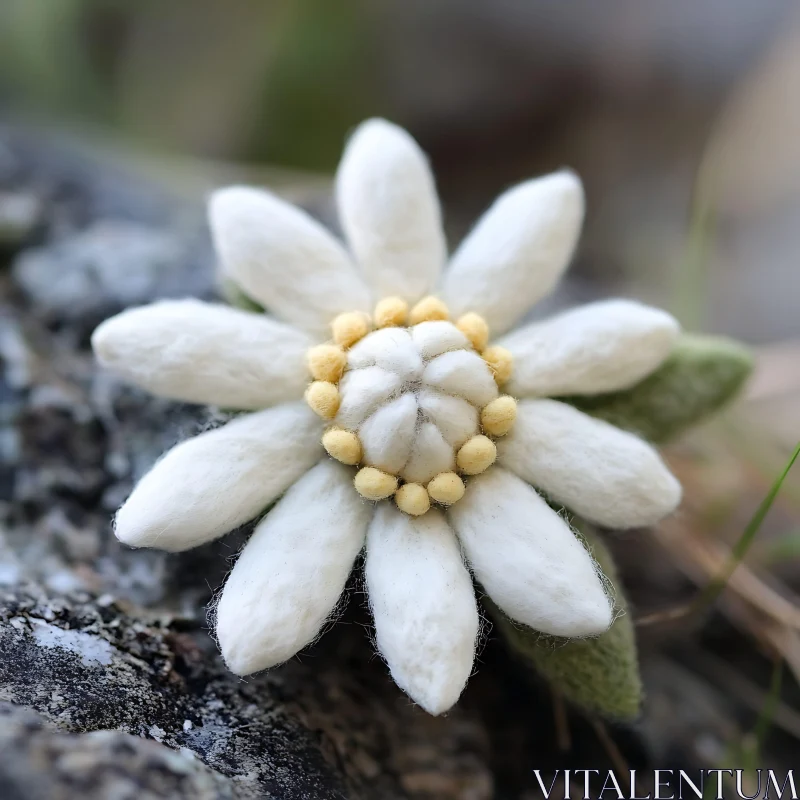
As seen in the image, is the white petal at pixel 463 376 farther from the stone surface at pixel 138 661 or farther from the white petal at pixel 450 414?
the stone surface at pixel 138 661

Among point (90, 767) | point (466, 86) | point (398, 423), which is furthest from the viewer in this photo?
point (466, 86)

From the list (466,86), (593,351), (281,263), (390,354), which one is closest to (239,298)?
(281,263)

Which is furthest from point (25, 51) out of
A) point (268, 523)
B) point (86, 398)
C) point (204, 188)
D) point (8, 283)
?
point (268, 523)

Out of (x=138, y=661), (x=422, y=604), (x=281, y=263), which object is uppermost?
(x=281, y=263)

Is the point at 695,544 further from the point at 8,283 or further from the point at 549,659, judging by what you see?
the point at 8,283

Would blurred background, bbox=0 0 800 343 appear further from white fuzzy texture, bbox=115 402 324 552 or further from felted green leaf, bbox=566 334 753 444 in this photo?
white fuzzy texture, bbox=115 402 324 552

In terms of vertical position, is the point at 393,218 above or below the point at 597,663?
above

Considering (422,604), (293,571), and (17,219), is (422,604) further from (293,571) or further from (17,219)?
(17,219)
